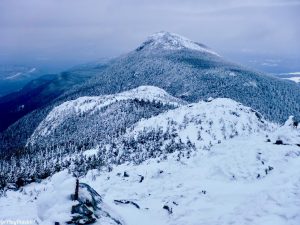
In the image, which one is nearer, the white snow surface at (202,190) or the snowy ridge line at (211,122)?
the white snow surface at (202,190)

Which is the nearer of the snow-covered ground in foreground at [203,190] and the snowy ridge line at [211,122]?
the snow-covered ground in foreground at [203,190]

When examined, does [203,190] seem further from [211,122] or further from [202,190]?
[211,122]

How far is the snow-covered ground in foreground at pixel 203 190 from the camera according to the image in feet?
74.0

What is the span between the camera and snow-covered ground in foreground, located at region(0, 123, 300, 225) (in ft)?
74.0

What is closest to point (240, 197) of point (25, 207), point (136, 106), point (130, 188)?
point (130, 188)

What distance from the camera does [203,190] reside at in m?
30.0

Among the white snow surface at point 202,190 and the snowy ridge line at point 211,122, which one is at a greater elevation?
the white snow surface at point 202,190

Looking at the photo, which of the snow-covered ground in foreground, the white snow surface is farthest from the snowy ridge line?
the snow-covered ground in foreground

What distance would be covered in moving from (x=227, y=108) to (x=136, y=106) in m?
83.0

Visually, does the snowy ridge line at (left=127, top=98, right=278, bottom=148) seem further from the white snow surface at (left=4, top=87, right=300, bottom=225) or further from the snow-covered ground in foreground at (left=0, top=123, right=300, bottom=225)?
the snow-covered ground in foreground at (left=0, top=123, right=300, bottom=225)

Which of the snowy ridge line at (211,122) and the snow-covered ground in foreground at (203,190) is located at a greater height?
the snow-covered ground in foreground at (203,190)

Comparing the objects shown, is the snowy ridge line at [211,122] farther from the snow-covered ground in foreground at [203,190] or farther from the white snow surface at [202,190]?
the snow-covered ground in foreground at [203,190]

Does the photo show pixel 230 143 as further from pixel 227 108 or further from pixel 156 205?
pixel 227 108

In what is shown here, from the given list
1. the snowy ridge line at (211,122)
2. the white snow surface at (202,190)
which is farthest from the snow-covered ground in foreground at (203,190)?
the snowy ridge line at (211,122)
